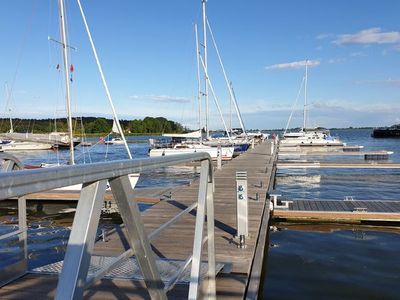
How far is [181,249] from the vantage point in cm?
604

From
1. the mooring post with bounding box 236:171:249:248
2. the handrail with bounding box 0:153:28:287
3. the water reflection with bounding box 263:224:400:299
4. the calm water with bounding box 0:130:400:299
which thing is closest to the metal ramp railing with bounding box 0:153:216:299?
the handrail with bounding box 0:153:28:287

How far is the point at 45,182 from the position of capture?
1130mm

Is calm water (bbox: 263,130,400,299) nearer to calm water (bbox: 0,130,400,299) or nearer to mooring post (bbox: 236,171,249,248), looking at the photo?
calm water (bbox: 0,130,400,299)

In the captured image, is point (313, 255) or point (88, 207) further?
point (313, 255)

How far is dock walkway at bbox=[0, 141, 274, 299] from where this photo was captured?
3784mm

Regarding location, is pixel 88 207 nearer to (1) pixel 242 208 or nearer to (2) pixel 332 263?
(1) pixel 242 208

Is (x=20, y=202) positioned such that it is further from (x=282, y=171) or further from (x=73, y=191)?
(x=282, y=171)

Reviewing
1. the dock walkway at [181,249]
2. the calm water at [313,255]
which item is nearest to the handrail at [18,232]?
the dock walkway at [181,249]

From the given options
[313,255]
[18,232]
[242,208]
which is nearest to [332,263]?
[313,255]

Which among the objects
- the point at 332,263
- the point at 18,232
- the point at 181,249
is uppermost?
the point at 18,232

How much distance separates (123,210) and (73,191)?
43.5 ft

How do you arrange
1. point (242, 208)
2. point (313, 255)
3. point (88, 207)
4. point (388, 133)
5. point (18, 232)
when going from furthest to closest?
1. point (388, 133)
2. point (313, 255)
3. point (242, 208)
4. point (18, 232)
5. point (88, 207)

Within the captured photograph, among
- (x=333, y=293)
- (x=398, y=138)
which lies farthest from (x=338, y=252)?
(x=398, y=138)

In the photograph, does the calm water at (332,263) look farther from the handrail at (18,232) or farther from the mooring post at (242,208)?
the handrail at (18,232)
